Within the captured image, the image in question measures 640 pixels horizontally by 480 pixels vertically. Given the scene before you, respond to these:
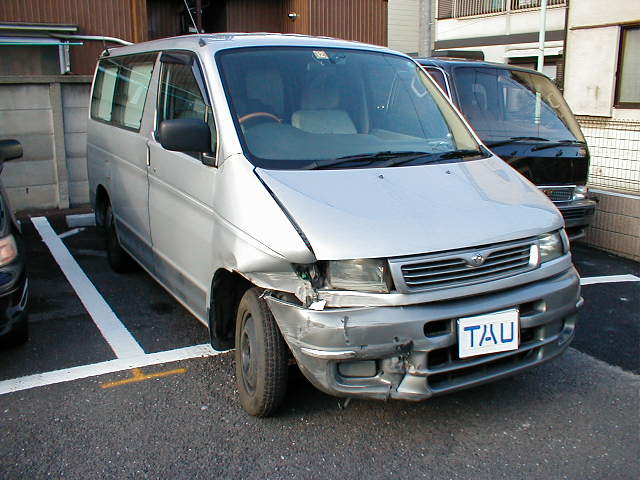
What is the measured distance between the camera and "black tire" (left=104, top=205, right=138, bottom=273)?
5.85 m

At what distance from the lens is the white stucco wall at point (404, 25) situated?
84.8 ft

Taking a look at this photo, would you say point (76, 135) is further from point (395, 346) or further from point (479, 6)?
point (479, 6)

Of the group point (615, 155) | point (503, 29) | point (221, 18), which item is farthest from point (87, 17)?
point (503, 29)

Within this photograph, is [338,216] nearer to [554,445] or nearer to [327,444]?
[327,444]

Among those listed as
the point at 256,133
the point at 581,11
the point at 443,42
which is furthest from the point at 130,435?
the point at 443,42

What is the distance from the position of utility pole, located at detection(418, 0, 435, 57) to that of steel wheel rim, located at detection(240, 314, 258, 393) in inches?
724

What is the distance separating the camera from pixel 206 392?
3.78m

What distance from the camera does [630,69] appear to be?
13.8 metres

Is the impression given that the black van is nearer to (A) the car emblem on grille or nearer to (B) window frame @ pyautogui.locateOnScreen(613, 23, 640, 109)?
(A) the car emblem on grille

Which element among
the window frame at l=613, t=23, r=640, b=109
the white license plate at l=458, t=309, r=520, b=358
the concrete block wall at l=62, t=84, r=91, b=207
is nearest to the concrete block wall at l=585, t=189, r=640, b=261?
the white license plate at l=458, t=309, r=520, b=358

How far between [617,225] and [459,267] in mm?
4307

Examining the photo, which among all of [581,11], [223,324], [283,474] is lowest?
[283,474]

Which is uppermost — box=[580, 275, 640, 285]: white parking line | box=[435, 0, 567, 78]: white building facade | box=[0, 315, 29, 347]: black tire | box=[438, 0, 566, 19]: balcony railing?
box=[438, 0, 566, 19]: balcony railing

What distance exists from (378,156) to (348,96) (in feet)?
1.88
